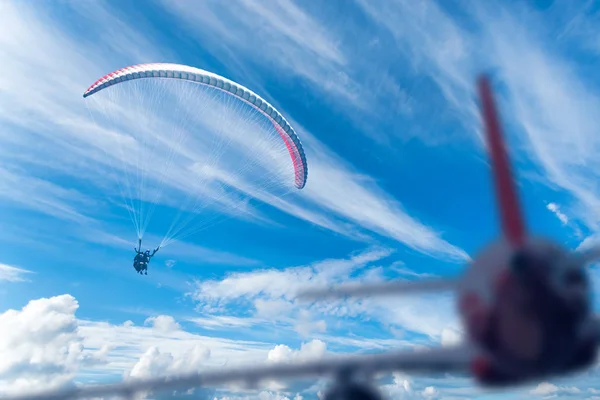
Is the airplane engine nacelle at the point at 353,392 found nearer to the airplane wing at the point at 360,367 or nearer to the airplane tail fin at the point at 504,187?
the airplane wing at the point at 360,367

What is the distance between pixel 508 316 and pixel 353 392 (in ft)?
21.4

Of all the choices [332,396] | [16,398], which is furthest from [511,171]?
[16,398]

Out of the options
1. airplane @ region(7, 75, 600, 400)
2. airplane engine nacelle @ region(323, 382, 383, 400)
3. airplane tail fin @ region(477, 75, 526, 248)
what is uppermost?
airplane tail fin @ region(477, 75, 526, 248)

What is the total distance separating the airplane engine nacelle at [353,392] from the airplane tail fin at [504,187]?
7830 millimetres

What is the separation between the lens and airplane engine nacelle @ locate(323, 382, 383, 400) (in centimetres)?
1706

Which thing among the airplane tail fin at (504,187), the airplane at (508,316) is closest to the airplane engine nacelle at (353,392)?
the airplane at (508,316)

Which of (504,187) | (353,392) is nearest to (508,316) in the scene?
(504,187)

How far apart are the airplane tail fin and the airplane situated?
0.10 feet

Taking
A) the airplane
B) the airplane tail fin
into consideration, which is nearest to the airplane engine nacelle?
the airplane

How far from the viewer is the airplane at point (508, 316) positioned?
46.2 ft

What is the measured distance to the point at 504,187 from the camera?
15148 mm

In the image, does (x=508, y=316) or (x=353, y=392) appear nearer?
(x=508, y=316)

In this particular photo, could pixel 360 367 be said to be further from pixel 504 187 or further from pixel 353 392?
pixel 504 187

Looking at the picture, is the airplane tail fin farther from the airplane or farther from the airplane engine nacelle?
the airplane engine nacelle
